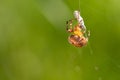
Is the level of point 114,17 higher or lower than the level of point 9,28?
higher

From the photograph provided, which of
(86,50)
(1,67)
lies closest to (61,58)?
(86,50)

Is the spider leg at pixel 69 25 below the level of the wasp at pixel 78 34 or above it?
above

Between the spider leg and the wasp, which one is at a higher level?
the spider leg

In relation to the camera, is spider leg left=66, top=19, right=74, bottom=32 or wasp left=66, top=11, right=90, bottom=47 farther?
spider leg left=66, top=19, right=74, bottom=32

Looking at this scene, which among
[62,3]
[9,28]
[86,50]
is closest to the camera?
[62,3]

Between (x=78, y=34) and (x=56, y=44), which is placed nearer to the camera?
(x=78, y=34)

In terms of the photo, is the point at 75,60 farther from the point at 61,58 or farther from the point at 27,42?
the point at 27,42

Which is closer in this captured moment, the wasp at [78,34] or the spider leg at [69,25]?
the wasp at [78,34]

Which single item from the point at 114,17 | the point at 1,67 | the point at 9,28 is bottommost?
the point at 1,67
